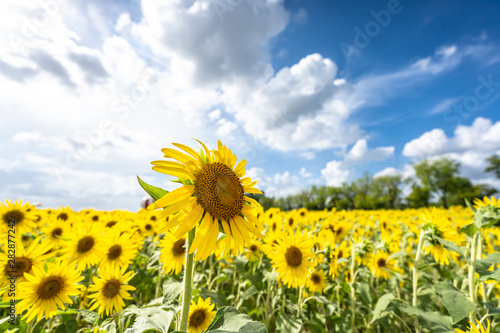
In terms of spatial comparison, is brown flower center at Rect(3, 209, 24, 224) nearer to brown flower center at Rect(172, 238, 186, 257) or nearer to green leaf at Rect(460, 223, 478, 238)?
brown flower center at Rect(172, 238, 186, 257)

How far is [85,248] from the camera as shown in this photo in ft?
9.39

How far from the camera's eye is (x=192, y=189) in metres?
1.33

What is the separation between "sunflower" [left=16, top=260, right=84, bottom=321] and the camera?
73.3 inches

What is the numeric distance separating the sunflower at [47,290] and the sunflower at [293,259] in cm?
202

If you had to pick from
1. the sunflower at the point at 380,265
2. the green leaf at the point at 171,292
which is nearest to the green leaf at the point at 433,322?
the sunflower at the point at 380,265

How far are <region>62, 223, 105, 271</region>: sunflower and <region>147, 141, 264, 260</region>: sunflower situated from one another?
212 centimetres

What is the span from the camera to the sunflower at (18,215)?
393cm

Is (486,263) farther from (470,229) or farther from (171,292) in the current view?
(171,292)

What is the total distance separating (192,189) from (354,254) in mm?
3251

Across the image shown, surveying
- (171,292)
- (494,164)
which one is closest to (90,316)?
(171,292)

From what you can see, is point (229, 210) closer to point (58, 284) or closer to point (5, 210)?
point (58, 284)

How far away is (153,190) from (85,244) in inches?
89.3

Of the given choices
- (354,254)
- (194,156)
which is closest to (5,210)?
(194,156)

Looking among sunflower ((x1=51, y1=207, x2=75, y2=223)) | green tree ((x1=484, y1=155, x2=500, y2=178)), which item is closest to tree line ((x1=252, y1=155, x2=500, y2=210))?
green tree ((x1=484, y1=155, x2=500, y2=178))
